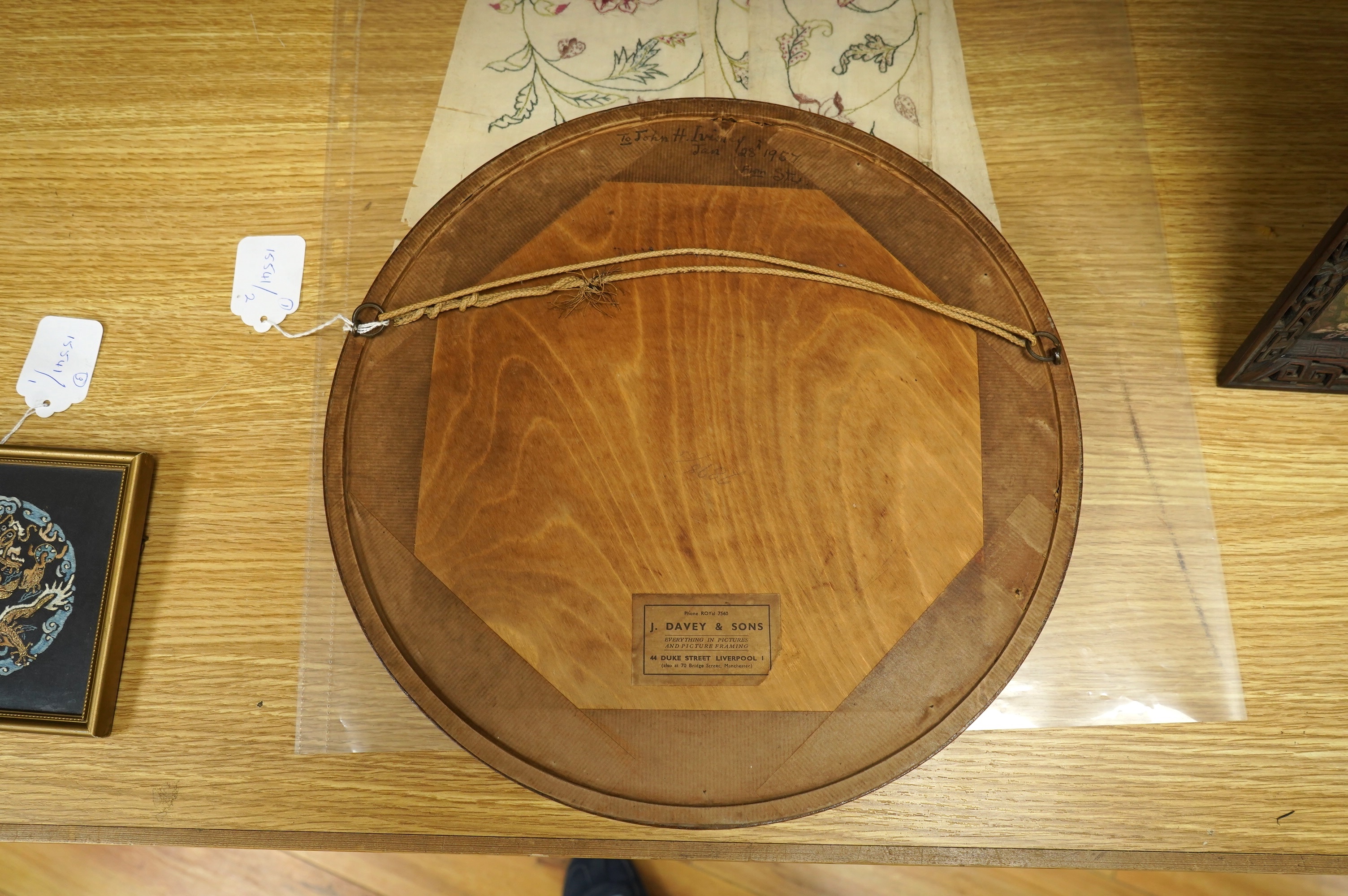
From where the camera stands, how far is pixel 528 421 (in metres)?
0.75

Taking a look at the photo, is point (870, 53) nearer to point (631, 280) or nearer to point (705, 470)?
point (631, 280)

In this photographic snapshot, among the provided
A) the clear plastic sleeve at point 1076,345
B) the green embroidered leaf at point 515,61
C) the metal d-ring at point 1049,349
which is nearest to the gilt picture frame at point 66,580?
the clear plastic sleeve at point 1076,345

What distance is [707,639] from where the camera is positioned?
2.34 feet

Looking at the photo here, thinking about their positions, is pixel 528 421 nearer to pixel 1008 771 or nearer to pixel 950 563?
pixel 950 563

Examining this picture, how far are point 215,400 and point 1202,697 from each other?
1156 millimetres

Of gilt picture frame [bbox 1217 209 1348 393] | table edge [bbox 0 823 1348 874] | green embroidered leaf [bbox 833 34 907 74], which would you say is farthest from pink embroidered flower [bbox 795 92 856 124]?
table edge [bbox 0 823 1348 874]

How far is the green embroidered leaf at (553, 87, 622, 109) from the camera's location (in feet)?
3.25

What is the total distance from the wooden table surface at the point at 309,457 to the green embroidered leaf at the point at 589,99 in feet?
1.02

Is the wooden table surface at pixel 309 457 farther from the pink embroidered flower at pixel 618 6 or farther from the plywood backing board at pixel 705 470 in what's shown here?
the pink embroidered flower at pixel 618 6

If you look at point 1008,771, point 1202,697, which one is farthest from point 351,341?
point 1202,697

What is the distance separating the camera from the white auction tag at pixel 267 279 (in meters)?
0.93

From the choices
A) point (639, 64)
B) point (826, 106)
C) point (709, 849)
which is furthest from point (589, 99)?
point (709, 849)

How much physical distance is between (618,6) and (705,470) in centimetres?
68

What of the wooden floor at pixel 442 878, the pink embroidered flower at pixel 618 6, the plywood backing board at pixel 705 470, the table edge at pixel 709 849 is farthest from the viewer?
the wooden floor at pixel 442 878
